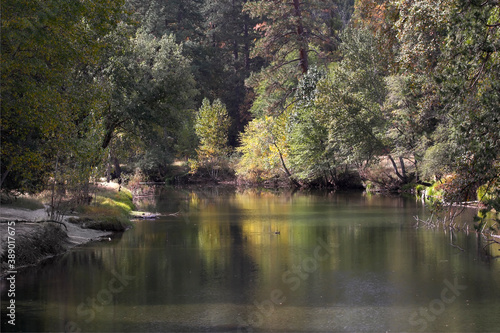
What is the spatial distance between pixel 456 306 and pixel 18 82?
11.6 metres

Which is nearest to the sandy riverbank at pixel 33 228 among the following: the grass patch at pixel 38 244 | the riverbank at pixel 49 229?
the riverbank at pixel 49 229

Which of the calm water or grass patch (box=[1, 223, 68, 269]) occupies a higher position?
grass patch (box=[1, 223, 68, 269])

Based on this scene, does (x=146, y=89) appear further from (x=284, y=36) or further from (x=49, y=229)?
(x=284, y=36)

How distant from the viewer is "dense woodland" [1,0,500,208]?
9648 mm

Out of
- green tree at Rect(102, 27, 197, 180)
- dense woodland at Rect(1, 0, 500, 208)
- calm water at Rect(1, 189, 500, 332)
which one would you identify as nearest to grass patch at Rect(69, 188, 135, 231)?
calm water at Rect(1, 189, 500, 332)

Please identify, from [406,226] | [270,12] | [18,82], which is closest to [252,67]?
[270,12]

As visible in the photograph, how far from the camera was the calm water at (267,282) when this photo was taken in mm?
10797

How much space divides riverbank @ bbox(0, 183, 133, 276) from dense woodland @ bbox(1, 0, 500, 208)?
1.18 metres

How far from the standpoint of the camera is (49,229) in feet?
58.1

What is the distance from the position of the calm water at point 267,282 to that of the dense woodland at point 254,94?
8.94 ft

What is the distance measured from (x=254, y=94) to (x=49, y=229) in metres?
49.3

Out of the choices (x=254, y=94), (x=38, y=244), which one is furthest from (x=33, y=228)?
(x=254, y=94)

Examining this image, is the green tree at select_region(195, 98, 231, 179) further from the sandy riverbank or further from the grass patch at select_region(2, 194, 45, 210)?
the sandy riverbank

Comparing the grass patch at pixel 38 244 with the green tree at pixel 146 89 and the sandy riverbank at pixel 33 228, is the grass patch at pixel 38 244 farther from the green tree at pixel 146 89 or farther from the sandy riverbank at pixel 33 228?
the green tree at pixel 146 89
